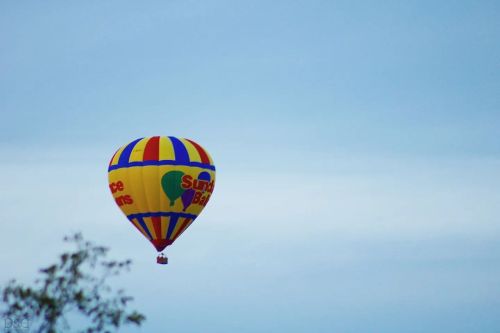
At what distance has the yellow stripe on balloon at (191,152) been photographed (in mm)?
61422

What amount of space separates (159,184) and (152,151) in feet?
6.44

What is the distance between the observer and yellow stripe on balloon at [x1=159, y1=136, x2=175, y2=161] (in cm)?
6056

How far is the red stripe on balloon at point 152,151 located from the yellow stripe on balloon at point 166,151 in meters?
0.22

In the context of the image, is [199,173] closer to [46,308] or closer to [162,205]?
[162,205]

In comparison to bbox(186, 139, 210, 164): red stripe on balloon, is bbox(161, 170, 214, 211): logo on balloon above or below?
below

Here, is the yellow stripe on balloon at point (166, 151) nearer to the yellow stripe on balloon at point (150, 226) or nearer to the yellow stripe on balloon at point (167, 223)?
the yellow stripe on balloon at point (167, 223)

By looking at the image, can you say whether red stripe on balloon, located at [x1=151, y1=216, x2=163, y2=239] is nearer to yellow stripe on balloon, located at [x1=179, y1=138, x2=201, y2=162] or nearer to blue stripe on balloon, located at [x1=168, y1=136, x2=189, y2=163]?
blue stripe on balloon, located at [x1=168, y1=136, x2=189, y2=163]

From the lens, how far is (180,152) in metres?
61.1

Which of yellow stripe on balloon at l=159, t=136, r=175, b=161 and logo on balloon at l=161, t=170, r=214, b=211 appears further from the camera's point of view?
yellow stripe on balloon at l=159, t=136, r=175, b=161

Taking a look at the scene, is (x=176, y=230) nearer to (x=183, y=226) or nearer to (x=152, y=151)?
(x=183, y=226)

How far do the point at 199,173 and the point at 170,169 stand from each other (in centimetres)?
198

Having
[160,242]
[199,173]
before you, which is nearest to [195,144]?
[199,173]

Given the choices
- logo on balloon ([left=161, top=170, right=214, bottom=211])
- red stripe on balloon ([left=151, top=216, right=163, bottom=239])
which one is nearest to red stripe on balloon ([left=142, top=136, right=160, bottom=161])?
logo on balloon ([left=161, top=170, right=214, bottom=211])

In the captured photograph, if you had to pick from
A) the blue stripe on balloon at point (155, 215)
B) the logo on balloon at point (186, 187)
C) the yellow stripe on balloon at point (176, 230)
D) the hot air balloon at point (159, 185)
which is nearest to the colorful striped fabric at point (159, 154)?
the hot air balloon at point (159, 185)
